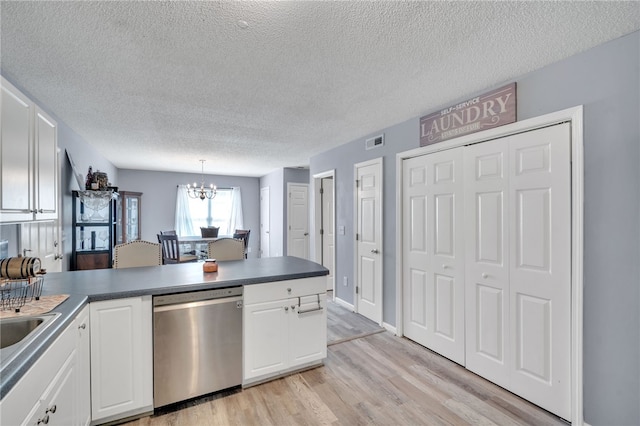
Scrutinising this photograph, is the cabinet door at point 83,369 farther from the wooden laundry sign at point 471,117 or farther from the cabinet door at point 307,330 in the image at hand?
the wooden laundry sign at point 471,117

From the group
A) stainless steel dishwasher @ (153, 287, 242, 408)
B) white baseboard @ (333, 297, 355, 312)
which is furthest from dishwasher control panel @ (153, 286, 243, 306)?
white baseboard @ (333, 297, 355, 312)

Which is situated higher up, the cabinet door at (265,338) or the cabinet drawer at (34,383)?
the cabinet drawer at (34,383)

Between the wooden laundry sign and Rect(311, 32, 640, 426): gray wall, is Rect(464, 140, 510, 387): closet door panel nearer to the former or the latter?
the wooden laundry sign

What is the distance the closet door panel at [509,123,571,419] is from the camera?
1966 millimetres

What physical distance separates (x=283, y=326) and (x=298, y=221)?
4.34 meters

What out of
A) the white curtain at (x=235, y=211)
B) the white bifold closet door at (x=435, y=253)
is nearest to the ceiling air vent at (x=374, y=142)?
the white bifold closet door at (x=435, y=253)

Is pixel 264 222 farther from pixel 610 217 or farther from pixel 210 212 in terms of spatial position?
pixel 610 217

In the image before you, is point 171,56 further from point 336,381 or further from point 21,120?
point 336,381

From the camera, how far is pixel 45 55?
1900mm

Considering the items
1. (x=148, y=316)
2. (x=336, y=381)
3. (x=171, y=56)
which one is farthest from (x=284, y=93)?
(x=336, y=381)

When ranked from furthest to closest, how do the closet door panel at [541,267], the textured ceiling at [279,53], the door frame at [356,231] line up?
the door frame at [356,231], the closet door panel at [541,267], the textured ceiling at [279,53]

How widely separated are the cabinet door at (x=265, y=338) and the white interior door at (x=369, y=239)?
5.16 feet

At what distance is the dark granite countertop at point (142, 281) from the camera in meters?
1.35

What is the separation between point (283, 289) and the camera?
A: 241 cm
